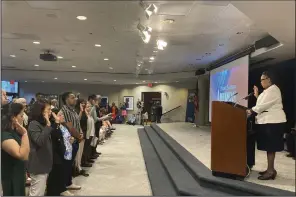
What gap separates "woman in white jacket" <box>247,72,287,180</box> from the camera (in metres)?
2.78

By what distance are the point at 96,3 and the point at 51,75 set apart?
6.69ft

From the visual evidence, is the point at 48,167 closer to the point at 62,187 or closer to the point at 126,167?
the point at 62,187

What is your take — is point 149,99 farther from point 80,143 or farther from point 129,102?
point 80,143

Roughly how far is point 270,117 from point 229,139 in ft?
1.61

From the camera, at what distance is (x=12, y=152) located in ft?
6.18

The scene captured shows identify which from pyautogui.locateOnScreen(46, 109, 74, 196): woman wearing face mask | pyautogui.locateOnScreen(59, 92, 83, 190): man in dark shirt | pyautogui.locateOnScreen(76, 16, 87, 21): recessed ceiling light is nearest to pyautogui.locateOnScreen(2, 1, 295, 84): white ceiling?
pyautogui.locateOnScreen(76, 16, 87, 21): recessed ceiling light

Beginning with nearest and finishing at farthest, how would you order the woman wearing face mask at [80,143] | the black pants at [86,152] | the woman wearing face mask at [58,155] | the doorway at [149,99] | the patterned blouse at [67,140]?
the woman wearing face mask at [58,155]
the patterned blouse at [67,140]
the woman wearing face mask at [80,143]
the black pants at [86,152]
the doorway at [149,99]

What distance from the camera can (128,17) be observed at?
4371 millimetres

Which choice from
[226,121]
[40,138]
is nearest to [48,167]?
[40,138]

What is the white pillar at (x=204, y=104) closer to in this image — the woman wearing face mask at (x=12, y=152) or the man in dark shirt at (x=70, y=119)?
the man in dark shirt at (x=70, y=119)

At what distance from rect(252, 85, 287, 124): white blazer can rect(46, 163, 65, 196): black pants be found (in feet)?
7.33

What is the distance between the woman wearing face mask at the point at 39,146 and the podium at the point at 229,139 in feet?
5.71

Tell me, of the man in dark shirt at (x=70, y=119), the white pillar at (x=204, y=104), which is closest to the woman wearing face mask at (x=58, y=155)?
the man in dark shirt at (x=70, y=119)

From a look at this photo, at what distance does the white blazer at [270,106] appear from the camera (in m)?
A: 2.77
